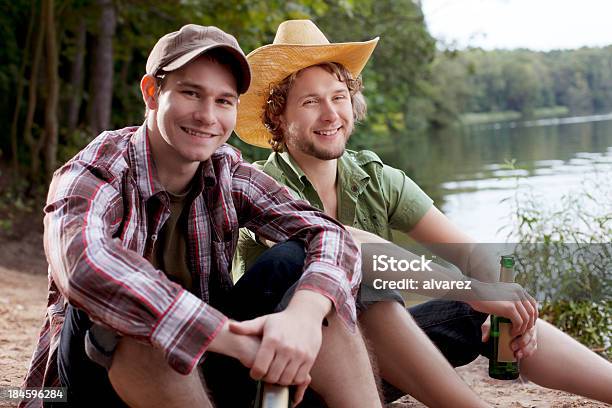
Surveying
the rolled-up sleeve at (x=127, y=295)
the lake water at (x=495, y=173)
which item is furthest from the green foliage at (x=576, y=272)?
the rolled-up sleeve at (x=127, y=295)

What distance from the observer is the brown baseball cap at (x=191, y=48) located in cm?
193

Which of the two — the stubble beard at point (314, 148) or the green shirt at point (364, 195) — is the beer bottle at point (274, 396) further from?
the stubble beard at point (314, 148)

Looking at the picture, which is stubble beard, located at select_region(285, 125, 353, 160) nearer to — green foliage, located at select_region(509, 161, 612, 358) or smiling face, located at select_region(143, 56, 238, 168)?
smiling face, located at select_region(143, 56, 238, 168)

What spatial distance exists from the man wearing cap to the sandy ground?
0.60 meters

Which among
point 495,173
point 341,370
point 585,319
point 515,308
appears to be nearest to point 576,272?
point 585,319

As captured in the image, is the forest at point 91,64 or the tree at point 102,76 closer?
the forest at point 91,64

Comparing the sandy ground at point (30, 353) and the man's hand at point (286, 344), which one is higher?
the man's hand at point (286, 344)

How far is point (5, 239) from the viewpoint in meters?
7.85

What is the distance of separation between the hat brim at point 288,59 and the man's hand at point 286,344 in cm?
121

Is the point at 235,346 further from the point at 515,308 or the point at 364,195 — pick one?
the point at 364,195

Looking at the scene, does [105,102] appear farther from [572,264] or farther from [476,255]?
[476,255]

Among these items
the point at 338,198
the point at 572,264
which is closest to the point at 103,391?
the point at 338,198

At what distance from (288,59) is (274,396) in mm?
1421

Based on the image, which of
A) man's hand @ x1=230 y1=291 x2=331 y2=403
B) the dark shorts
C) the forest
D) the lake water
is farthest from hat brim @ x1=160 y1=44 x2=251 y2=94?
the forest
